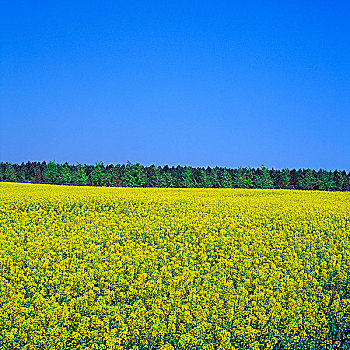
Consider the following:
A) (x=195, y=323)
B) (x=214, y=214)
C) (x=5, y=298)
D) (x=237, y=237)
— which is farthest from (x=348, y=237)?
(x=5, y=298)

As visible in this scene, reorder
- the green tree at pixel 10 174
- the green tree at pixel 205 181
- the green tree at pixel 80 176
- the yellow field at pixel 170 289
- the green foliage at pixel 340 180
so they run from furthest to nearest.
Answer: the green tree at pixel 10 174, the green foliage at pixel 340 180, the green tree at pixel 205 181, the green tree at pixel 80 176, the yellow field at pixel 170 289

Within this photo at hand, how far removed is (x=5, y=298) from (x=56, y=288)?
51.9 inches

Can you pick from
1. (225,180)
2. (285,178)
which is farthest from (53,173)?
(285,178)

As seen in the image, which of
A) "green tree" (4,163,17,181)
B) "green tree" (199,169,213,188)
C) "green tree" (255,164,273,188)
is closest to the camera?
"green tree" (255,164,273,188)

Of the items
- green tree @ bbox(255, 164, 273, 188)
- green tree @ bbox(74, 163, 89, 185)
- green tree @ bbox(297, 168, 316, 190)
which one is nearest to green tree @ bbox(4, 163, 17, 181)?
green tree @ bbox(74, 163, 89, 185)

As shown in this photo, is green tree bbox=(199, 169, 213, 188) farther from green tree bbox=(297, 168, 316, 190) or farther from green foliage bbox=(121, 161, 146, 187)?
green tree bbox=(297, 168, 316, 190)

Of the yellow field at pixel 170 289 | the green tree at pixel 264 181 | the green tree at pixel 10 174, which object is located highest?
the green tree at pixel 10 174

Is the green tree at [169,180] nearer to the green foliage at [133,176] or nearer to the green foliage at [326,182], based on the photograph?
the green foliage at [133,176]

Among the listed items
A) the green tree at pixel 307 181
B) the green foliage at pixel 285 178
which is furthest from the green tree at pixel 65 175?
the green tree at pixel 307 181

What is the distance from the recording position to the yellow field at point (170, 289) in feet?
24.0

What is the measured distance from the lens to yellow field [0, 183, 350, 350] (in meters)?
7.31

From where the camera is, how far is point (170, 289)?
9.38 m

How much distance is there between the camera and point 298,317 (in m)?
8.07

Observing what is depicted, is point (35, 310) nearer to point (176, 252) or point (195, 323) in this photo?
point (195, 323)
